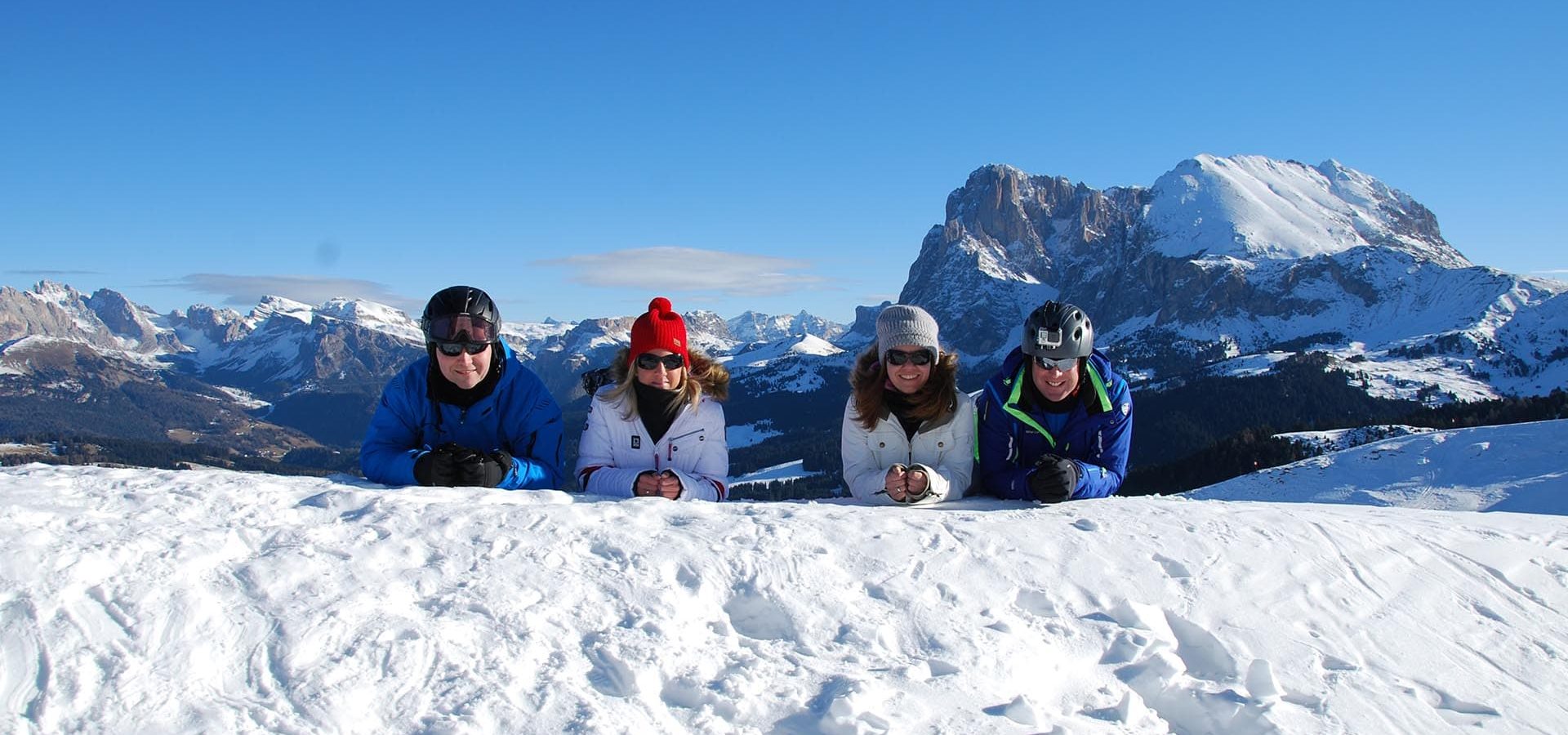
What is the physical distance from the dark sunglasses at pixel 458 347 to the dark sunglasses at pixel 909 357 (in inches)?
125

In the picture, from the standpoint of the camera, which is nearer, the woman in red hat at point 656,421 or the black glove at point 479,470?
the black glove at point 479,470

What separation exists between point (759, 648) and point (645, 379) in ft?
9.58

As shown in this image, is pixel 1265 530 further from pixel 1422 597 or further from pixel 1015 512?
pixel 1015 512

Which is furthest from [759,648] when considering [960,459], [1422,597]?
[1422,597]

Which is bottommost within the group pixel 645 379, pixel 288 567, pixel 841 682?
pixel 841 682

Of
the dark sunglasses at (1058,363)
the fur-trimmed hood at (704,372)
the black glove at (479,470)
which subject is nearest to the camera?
the black glove at (479,470)

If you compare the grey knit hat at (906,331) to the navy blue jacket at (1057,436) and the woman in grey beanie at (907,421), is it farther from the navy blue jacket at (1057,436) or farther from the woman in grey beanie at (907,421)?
the navy blue jacket at (1057,436)

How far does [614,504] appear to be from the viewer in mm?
6094

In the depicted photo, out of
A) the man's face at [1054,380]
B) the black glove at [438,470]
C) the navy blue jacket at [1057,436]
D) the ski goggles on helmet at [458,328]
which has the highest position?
the ski goggles on helmet at [458,328]

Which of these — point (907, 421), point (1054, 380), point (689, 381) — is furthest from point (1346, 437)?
point (689, 381)

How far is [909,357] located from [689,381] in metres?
1.79

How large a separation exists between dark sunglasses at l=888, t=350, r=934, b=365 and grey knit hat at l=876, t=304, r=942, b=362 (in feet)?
0.13

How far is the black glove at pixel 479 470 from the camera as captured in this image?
6441 mm

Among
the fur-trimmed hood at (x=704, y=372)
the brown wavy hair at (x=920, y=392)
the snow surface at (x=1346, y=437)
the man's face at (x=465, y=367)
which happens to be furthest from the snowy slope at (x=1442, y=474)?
the man's face at (x=465, y=367)
